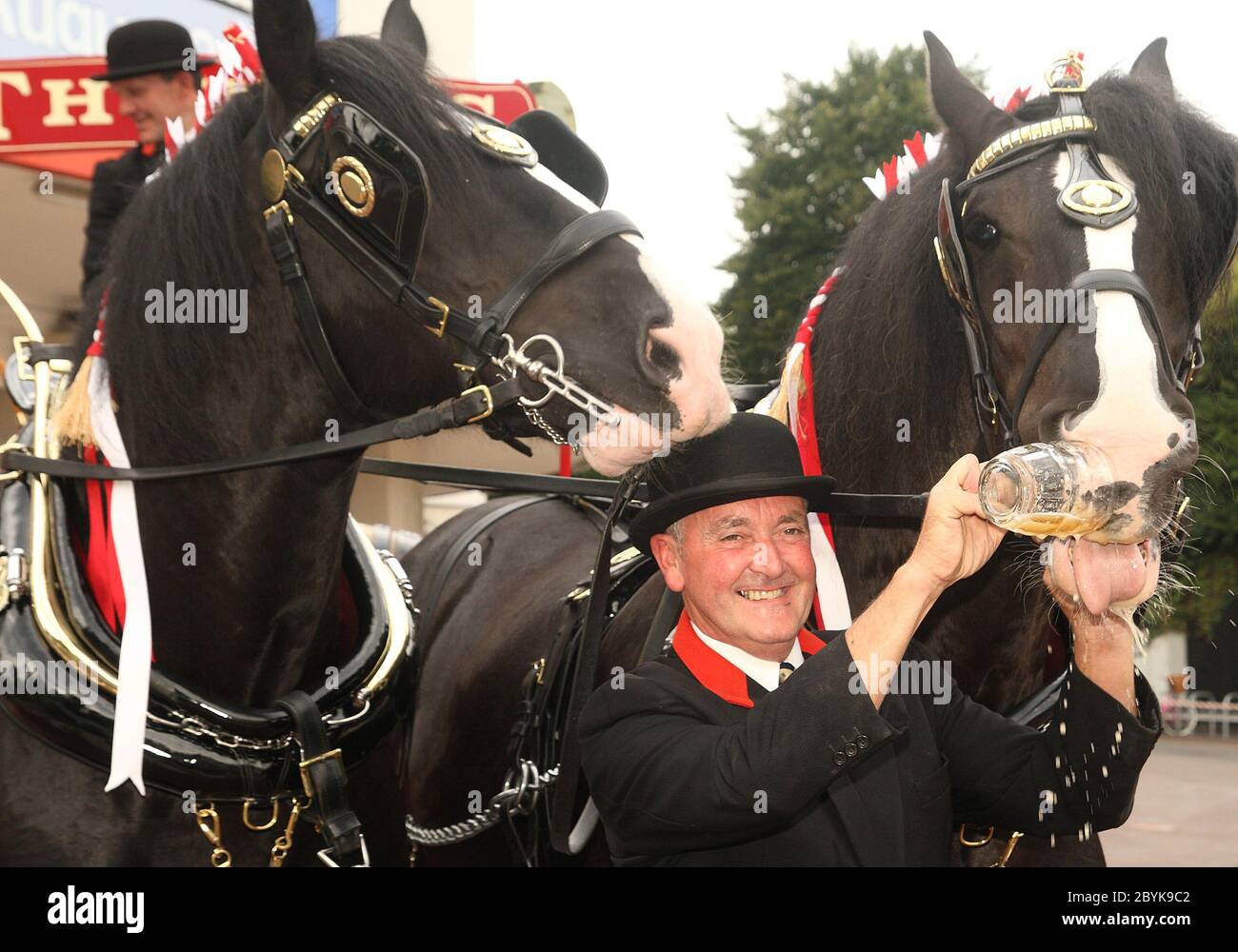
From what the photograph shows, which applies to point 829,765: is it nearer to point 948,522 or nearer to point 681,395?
point 948,522

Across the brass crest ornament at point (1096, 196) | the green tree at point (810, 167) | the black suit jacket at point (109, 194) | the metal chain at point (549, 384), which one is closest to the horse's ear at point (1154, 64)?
the brass crest ornament at point (1096, 196)

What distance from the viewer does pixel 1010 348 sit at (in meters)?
2.36

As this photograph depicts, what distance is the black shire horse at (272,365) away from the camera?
7.53 feet

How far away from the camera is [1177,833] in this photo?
11883 mm

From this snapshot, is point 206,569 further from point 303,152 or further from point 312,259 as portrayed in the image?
point 303,152

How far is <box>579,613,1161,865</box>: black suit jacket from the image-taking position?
6.56 ft

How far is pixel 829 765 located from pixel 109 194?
293 centimetres

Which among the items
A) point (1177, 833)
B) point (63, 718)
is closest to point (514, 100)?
point (63, 718)

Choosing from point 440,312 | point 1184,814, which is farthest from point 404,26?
point 1184,814

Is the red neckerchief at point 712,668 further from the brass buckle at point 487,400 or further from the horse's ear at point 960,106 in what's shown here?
the horse's ear at point 960,106

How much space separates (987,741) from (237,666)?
1.47 metres

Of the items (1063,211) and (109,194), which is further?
(109,194)

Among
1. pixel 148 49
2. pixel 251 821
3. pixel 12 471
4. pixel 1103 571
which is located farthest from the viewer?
pixel 148 49
